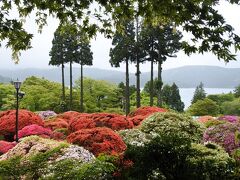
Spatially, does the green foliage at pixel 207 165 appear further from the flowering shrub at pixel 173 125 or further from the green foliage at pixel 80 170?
the flowering shrub at pixel 173 125

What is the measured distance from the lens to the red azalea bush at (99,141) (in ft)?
47.9

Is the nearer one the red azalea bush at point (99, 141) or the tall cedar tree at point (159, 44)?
the red azalea bush at point (99, 141)

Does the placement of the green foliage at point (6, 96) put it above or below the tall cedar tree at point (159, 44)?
below

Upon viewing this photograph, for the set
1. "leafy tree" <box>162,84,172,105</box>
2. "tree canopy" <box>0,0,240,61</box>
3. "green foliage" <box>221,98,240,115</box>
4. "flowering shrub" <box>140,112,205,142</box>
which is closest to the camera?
"tree canopy" <box>0,0,240,61</box>

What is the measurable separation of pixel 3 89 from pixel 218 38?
56.0 metres

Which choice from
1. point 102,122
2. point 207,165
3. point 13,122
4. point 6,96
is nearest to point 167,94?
point 6,96

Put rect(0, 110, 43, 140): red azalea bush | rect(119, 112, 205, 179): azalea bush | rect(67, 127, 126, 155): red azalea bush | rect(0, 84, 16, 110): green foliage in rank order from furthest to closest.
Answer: rect(0, 84, 16, 110): green foliage
rect(0, 110, 43, 140): red azalea bush
rect(67, 127, 126, 155): red azalea bush
rect(119, 112, 205, 179): azalea bush

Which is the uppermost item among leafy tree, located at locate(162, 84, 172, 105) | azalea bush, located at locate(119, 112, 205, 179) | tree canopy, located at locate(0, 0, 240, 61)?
tree canopy, located at locate(0, 0, 240, 61)

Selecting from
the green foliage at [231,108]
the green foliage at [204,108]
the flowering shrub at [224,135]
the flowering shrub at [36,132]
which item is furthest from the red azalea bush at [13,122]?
the green foliage at [231,108]

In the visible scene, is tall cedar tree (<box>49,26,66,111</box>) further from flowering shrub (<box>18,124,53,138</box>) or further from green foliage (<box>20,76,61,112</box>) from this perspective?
flowering shrub (<box>18,124,53,138</box>)

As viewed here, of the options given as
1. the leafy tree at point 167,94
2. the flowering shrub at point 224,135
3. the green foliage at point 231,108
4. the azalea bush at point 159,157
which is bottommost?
the green foliage at point 231,108

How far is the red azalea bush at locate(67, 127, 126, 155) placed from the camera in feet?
47.9

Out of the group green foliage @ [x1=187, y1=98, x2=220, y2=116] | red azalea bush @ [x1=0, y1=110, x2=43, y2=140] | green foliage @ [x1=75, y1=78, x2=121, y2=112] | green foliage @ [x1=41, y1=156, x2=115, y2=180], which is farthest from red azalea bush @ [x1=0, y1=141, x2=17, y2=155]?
green foliage @ [x1=187, y1=98, x2=220, y2=116]

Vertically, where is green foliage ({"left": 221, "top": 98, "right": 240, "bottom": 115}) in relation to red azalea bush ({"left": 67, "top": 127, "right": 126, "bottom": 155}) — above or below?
below
